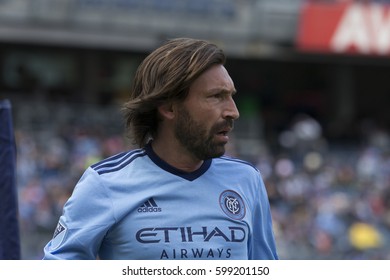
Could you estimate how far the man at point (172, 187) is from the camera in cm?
296

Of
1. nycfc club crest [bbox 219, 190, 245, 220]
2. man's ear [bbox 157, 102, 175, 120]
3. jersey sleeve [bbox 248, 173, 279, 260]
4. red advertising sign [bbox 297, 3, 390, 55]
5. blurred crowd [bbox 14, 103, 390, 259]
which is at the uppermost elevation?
man's ear [bbox 157, 102, 175, 120]

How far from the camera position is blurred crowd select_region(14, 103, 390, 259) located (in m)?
14.3

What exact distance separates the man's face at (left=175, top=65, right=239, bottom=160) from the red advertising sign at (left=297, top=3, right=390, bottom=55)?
66.1 ft

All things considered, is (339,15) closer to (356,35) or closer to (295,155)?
(356,35)

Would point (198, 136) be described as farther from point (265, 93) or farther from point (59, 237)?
point (265, 93)

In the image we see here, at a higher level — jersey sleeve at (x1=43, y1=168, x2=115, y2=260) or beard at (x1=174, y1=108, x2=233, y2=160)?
beard at (x1=174, y1=108, x2=233, y2=160)

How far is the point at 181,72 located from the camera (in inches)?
117

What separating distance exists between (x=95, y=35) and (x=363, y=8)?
5.82 meters

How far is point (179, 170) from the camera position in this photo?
308 centimetres

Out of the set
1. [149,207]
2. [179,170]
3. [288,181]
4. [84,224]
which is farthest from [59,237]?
[288,181]

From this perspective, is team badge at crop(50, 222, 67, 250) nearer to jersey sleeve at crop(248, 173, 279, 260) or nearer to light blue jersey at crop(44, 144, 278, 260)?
light blue jersey at crop(44, 144, 278, 260)

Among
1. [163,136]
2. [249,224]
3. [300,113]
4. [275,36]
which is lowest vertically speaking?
[300,113]

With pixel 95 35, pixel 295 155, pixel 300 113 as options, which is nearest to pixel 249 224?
pixel 295 155

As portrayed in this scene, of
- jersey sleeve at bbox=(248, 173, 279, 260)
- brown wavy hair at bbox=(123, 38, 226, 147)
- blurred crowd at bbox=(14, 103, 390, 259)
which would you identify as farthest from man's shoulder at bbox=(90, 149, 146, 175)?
blurred crowd at bbox=(14, 103, 390, 259)
